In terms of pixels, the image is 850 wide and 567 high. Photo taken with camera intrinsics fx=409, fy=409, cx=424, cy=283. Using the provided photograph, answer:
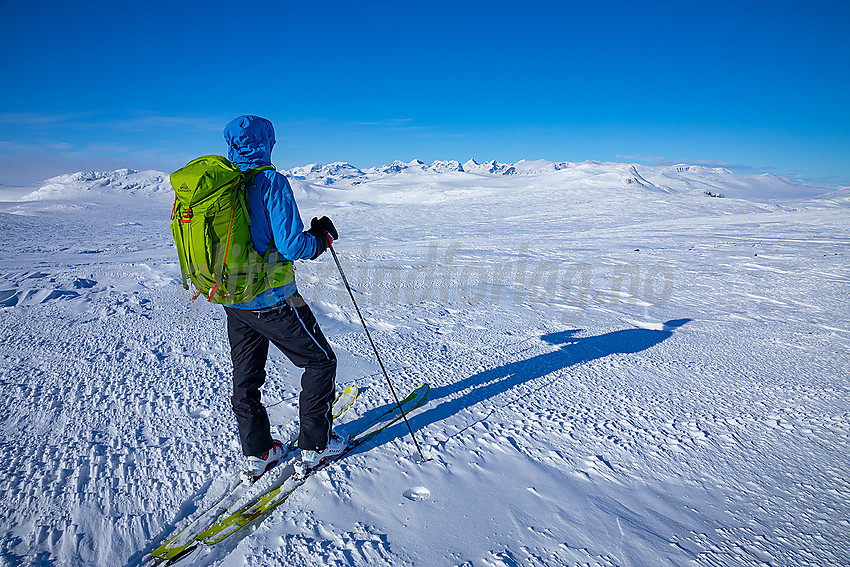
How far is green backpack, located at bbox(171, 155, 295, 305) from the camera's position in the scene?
6.34 feet

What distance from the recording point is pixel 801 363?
4.19 metres

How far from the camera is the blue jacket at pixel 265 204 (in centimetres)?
212

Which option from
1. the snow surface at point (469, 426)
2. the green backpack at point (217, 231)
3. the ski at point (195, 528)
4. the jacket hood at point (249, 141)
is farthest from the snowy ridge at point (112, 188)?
the ski at point (195, 528)

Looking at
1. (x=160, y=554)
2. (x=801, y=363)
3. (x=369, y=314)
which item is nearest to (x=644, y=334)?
(x=801, y=363)

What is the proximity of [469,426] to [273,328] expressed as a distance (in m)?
1.59

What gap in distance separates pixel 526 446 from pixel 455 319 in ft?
8.94

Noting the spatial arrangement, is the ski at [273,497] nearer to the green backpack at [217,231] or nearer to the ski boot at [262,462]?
the ski boot at [262,462]

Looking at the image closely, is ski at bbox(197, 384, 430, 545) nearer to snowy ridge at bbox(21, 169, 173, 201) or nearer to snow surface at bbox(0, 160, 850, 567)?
snow surface at bbox(0, 160, 850, 567)

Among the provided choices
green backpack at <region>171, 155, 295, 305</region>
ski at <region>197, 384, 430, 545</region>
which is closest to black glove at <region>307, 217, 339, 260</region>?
green backpack at <region>171, 155, 295, 305</region>

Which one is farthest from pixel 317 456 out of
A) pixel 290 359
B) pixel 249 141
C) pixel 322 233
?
pixel 249 141

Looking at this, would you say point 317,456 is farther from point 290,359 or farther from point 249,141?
point 249,141

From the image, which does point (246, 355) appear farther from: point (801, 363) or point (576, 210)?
point (576, 210)

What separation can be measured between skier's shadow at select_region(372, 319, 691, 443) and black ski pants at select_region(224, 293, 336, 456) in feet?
1.94

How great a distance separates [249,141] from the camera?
2162 mm
